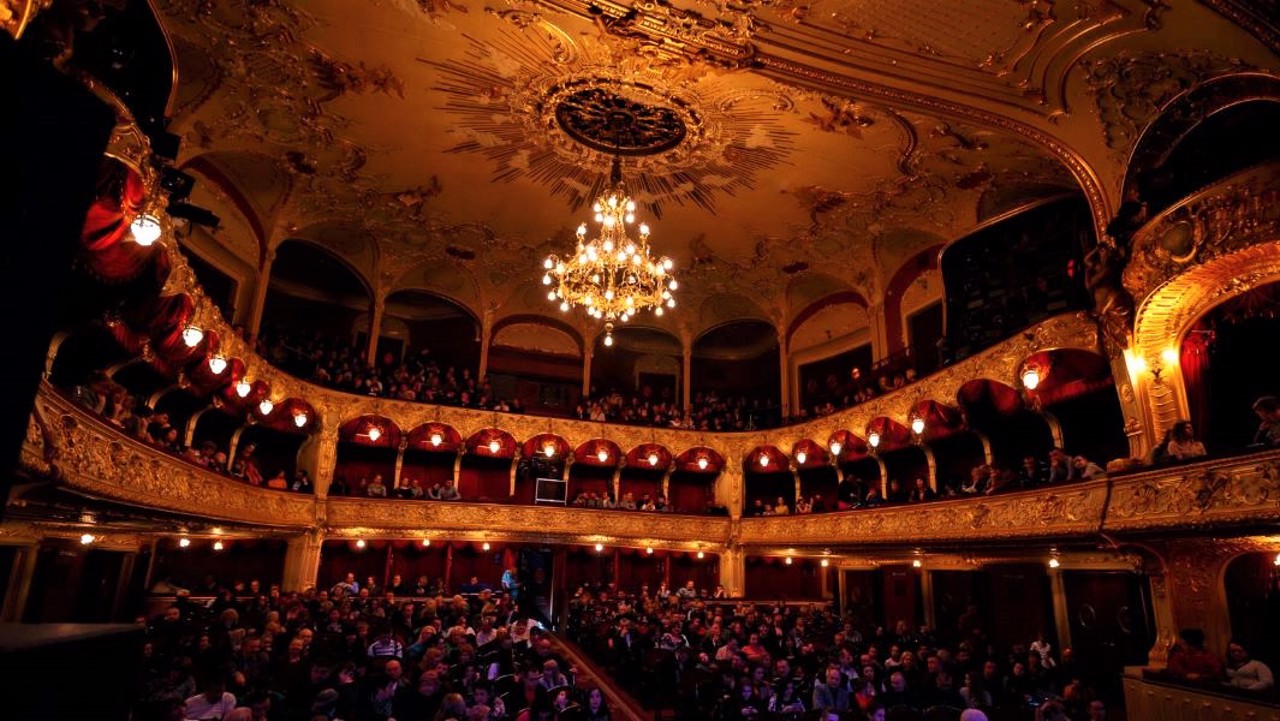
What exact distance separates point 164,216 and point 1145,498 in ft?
35.9

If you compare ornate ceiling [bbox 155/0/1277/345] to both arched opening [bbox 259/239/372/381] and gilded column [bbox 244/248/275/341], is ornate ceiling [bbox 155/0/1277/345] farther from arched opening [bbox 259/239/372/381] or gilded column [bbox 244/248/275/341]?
arched opening [bbox 259/239/372/381]

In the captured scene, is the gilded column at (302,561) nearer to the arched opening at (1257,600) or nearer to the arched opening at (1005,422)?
the arched opening at (1005,422)

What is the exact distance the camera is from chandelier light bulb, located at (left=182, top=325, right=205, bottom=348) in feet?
30.3

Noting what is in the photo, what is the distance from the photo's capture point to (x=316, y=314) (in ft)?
59.1

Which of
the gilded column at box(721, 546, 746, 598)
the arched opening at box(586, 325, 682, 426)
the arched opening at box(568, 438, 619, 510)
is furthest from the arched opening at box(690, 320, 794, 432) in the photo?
the gilded column at box(721, 546, 746, 598)

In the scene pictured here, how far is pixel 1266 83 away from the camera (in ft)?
23.9

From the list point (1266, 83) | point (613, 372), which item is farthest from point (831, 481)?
point (1266, 83)

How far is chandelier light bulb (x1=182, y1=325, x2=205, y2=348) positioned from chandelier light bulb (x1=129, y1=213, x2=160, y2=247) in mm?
3567

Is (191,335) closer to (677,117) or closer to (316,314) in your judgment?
(677,117)

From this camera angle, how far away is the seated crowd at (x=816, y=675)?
6.74 metres

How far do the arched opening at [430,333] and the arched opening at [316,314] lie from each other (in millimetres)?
866

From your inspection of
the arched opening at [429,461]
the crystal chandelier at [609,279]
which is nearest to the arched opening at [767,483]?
the arched opening at [429,461]

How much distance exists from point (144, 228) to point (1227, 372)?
12.4 meters

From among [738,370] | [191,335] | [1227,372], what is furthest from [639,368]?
[1227,372]
